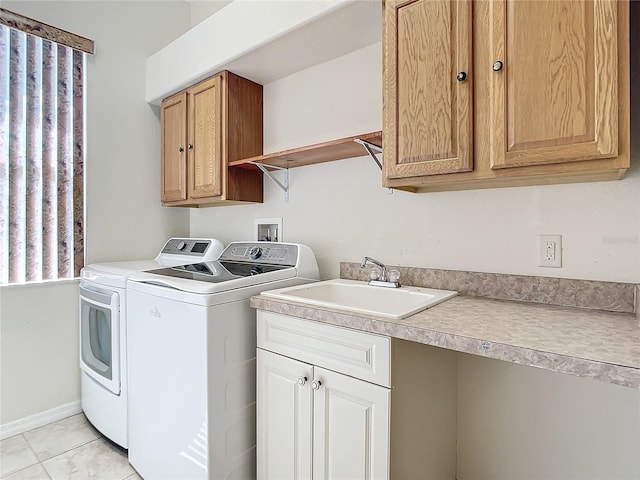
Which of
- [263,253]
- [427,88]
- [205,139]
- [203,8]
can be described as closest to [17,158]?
[205,139]

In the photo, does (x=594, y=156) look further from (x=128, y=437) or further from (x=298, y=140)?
(x=128, y=437)

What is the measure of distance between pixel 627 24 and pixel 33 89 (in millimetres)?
2833

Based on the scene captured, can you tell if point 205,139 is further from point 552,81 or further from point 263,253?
point 552,81

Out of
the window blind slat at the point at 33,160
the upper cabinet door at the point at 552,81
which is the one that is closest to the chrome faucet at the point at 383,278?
the upper cabinet door at the point at 552,81

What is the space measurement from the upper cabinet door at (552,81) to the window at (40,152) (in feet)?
8.08

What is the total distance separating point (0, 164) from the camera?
2.00 meters

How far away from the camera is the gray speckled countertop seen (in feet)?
2.61

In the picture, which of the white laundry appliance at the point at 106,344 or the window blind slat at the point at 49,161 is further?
the window blind slat at the point at 49,161

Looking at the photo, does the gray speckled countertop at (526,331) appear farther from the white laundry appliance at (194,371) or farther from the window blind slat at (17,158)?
the window blind slat at (17,158)

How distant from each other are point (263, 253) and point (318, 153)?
659 millimetres

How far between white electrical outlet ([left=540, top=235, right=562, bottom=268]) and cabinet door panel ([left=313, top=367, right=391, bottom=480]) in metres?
0.81

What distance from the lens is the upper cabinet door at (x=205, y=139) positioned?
214 centimetres

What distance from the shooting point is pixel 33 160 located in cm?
212

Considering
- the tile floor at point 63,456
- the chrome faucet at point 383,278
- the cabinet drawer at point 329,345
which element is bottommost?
the tile floor at point 63,456
